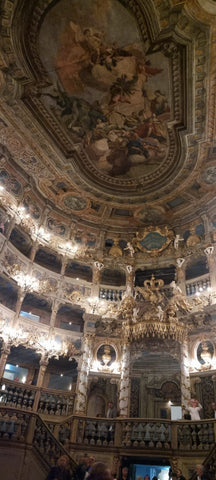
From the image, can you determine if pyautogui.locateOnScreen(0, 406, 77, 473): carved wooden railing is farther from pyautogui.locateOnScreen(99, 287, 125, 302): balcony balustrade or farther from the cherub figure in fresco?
the cherub figure in fresco

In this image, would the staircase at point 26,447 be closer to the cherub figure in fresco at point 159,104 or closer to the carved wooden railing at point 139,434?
the carved wooden railing at point 139,434

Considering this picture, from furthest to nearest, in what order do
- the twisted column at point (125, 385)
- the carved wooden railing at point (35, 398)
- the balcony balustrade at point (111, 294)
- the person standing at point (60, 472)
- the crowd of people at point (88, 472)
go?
1. the balcony balustrade at point (111, 294)
2. the twisted column at point (125, 385)
3. the carved wooden railing at point (35, 398)
4. the person standing at point (60, 472)
5. the crowd of people at point (88, 472)

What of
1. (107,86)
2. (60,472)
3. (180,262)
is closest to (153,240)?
(180,262)

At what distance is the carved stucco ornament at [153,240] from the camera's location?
23.9 m

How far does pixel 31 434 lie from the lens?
1112 cm

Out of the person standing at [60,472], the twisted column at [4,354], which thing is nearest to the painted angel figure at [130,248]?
the twisted column at [4,354]

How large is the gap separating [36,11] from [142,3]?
493 cm

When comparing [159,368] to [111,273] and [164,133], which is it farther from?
[164,133]

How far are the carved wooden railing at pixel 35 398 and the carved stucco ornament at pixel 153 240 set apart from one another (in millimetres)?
11158

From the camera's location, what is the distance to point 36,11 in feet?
49.6

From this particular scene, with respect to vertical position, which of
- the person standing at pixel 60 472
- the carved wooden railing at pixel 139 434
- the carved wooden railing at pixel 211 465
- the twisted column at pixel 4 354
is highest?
the twisted column at pixel 4 354

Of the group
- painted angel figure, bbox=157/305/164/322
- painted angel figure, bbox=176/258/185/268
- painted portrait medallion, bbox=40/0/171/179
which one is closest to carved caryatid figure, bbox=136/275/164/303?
painted angel figure, bbox=157/305/164/322

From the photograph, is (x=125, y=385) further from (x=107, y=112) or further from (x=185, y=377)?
(x=107, y=112)

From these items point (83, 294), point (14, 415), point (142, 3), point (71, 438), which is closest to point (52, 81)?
point (142, 3)
